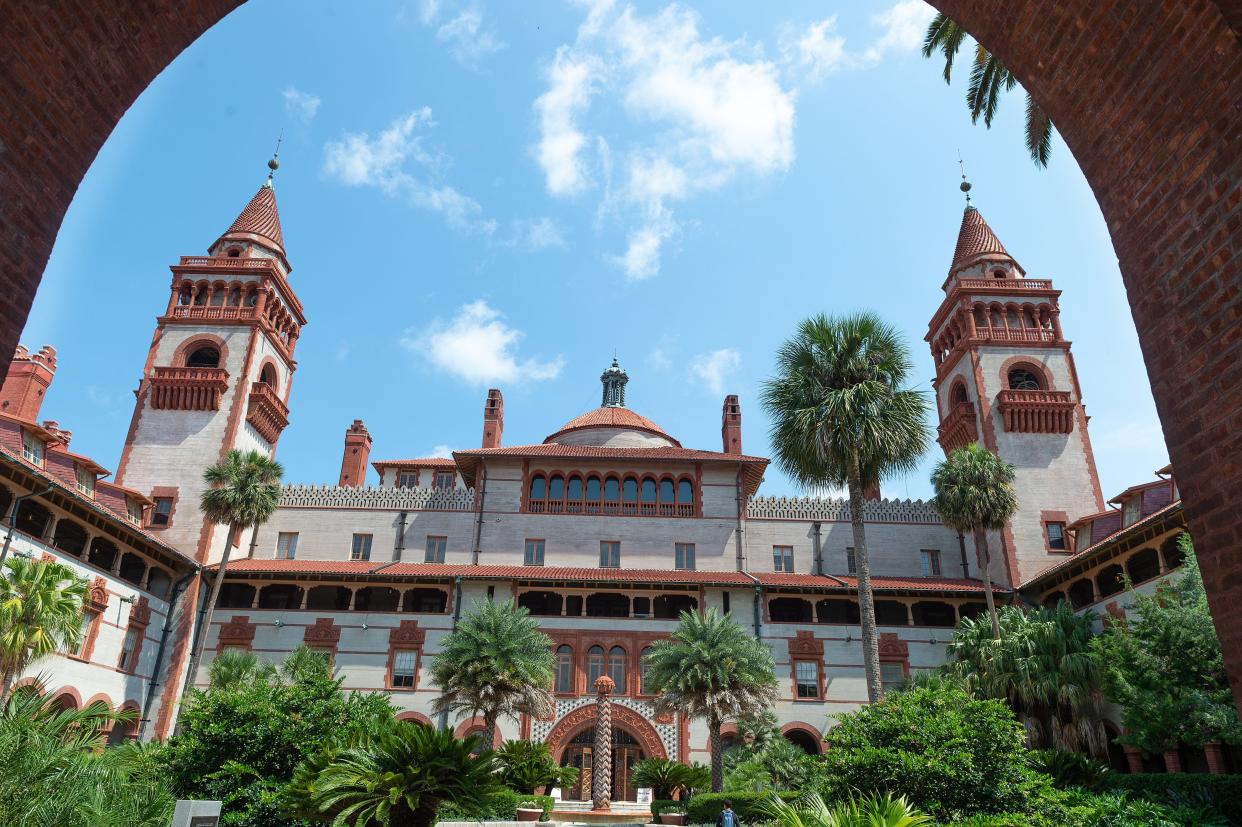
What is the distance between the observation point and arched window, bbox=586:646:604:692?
37125mm

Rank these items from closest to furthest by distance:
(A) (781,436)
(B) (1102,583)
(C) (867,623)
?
(C) (867,623) < (A) (781,436) < (B) (1102,583)

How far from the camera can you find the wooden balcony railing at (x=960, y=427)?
142ft

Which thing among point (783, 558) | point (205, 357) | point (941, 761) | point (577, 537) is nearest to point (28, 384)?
point (205, 357)

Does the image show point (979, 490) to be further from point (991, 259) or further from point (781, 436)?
point (991, 259)

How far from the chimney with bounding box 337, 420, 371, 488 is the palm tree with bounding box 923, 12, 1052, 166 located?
147 ft

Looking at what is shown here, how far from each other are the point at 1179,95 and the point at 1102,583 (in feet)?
108

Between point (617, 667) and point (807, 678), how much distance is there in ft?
28.0

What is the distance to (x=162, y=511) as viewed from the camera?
40.0 metres

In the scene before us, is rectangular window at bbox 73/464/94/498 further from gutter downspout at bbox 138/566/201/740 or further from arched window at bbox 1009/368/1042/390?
arched window at bbox 1009/368/1042/390

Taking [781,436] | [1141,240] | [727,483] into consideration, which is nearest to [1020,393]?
[727,483]

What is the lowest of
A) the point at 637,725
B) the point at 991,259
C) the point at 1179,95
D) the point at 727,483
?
the point at 637,725

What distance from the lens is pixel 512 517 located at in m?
42.4

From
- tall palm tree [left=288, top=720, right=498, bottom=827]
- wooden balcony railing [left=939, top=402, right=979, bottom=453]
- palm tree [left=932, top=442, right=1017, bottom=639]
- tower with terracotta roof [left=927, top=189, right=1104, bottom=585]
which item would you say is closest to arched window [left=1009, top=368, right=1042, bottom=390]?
tower with terracotta roof [left=927, top=189, right=1104, bottom=585]

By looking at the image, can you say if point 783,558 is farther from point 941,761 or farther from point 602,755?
point 941,761
